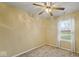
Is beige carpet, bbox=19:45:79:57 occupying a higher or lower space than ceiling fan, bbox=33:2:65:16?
lower

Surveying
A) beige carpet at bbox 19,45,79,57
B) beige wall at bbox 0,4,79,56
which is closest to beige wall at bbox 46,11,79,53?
beige wall at bbox 0,4,79,56

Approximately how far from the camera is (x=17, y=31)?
1.92m

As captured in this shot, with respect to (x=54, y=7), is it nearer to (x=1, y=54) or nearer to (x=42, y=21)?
(x=42, y=21)

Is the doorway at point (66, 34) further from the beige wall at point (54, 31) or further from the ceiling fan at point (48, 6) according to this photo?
the ceiling fan at point (48, 6)

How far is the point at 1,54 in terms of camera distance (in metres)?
1.90

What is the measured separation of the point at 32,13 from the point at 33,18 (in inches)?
3.4

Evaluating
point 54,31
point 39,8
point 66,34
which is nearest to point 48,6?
point 39,8

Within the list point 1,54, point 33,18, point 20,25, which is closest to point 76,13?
point 33,18

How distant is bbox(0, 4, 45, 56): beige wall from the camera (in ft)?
6.06

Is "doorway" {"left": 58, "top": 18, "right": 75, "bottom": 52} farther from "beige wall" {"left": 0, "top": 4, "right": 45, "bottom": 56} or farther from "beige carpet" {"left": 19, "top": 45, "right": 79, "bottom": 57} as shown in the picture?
"beige wall" {"left": 0, "top": 4, "right": 45, "bottom": 56}

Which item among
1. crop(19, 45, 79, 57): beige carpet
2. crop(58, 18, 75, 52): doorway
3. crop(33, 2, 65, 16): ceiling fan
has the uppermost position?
crop(33, 2, 65, 16): ceiling fan

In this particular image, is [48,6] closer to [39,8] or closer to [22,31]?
[39,8]

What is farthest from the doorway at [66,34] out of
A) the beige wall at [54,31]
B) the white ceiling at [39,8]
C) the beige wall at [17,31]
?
the beige wall at [17,31]

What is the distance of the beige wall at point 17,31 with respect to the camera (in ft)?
6.06
